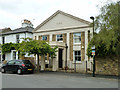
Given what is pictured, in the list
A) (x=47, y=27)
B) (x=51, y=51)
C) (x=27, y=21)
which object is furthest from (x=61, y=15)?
(x=27, y=21)

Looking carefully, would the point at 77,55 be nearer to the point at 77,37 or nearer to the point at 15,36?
Result: the point at 77,37

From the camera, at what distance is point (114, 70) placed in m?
16.9

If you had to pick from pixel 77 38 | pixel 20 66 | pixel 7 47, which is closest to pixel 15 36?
pixel 7 47

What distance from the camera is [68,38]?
2294cm

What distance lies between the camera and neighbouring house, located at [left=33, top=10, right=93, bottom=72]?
21266 mm

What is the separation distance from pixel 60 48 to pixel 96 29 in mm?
8809

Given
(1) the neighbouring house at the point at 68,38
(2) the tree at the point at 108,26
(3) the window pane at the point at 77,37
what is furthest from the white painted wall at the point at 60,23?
(2) the tree at the point at 108,26

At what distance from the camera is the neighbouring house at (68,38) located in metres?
21.3

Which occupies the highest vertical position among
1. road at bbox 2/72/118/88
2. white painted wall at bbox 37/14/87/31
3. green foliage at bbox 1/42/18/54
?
white painted wall at bbox 37/14/87/31

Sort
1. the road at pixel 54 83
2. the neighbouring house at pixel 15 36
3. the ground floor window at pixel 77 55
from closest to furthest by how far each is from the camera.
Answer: the road at pixel 54 83 < the ground floor window at pixel 77 55 < the neighbouring house at pixel 15 36

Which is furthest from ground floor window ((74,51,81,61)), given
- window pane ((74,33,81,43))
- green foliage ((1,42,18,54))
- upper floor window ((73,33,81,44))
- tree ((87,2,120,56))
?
green foliage ((1,42,18,54))

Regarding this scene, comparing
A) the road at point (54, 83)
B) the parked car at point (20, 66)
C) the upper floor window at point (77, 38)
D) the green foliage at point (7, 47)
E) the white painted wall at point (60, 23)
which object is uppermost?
the white painted wall at point (60, 23)

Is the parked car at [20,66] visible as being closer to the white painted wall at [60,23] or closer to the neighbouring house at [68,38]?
the neighbouring house at [68,38]

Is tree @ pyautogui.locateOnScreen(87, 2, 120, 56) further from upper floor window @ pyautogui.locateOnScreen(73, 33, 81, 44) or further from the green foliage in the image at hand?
the green foliage
